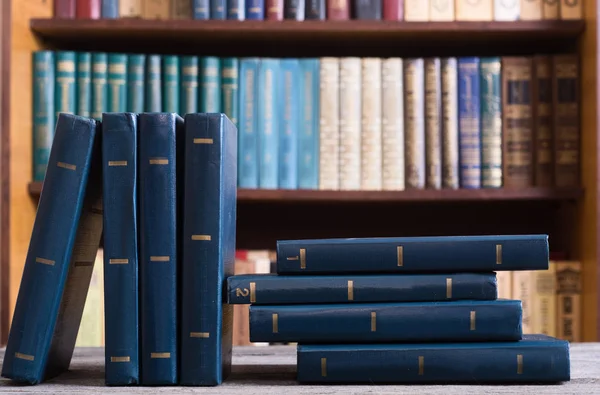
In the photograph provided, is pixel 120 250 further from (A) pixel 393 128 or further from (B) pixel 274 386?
(A) pixel 393 128

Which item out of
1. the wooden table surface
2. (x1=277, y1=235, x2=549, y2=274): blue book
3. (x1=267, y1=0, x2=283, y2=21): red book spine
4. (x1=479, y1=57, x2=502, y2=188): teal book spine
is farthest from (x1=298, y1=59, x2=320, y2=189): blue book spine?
(x1=277, y1=235, x2=549, y2=274): blue book

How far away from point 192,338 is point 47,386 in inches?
5.4

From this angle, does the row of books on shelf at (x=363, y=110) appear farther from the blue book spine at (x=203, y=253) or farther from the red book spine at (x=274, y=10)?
the blue book spine at (x=203, y=253)

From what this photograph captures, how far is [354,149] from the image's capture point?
1447 millimetres

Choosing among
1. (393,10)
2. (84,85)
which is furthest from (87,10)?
(393,10)

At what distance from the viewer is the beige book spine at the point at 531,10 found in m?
1.46

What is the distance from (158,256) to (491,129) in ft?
3.08

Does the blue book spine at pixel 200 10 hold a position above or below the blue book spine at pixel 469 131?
above

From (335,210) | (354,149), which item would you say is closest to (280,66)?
(354,149)

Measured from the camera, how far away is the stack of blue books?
67 cm

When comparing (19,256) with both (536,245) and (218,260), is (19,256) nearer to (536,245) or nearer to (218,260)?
(218,260)

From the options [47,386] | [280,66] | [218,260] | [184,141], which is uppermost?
[280,66]

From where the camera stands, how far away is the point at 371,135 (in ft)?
4.75

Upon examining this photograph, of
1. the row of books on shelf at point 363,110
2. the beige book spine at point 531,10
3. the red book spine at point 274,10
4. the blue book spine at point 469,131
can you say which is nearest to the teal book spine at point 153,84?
the row of books on shelf at point 363,110
